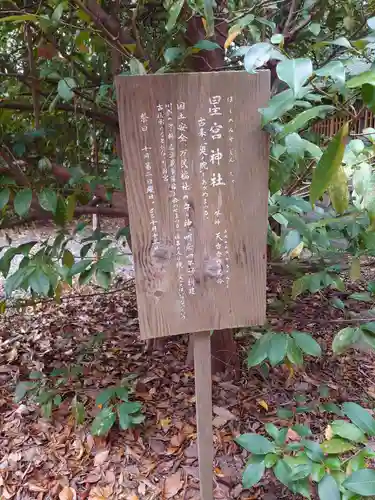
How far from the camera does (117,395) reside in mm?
1701

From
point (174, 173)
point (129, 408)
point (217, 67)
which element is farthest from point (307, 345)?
point (217, 67)

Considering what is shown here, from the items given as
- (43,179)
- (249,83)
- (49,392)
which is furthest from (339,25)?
(49,392)

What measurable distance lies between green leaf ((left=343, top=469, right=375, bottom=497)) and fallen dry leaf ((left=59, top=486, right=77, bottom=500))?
1.01 m

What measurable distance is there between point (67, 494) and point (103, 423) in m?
0.26

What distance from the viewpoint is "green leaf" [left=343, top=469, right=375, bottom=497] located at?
0.93 meters

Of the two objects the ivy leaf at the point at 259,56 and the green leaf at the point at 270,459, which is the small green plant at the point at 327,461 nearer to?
the green leaf at the point at 270,459

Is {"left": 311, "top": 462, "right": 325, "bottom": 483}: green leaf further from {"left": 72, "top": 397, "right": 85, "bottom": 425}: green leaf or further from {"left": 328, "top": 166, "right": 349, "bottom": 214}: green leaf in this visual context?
{"left": 72, "top": 397, "right": 85, "bottom": 425}: green leaf

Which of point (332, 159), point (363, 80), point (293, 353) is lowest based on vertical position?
point (293, 353)

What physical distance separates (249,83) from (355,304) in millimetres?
2157

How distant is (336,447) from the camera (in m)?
1.07

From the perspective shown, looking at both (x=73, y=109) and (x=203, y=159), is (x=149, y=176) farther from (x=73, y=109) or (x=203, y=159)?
(x=73, y=109)

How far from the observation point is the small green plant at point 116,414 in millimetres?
1611

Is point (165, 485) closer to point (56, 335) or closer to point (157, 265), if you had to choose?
point (157, 265)

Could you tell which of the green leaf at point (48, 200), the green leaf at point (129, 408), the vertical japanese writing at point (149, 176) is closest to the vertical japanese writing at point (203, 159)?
the vertical japanese writing at point (149, 176)
